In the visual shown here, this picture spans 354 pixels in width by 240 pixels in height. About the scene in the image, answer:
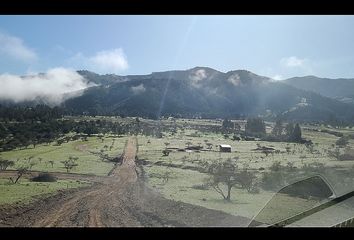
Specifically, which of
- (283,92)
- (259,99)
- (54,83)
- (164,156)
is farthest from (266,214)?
(54,83)

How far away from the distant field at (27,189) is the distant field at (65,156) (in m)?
2.58

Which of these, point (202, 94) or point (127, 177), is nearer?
point (127, 177)

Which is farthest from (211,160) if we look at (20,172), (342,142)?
(20,172)

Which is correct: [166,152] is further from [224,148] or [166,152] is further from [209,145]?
[224,148]

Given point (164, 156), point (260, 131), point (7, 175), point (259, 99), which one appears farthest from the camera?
point (259, 99)

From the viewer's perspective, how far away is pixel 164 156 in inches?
1252

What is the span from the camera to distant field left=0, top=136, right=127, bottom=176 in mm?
25750

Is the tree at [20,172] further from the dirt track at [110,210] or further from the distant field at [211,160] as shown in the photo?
the distant field at [211,160]

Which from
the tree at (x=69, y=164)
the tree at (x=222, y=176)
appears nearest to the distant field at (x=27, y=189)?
the tree at (x=69, y=164)

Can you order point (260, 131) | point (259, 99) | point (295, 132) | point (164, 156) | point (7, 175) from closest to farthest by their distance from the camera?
point (7, 175) < point (164, 156) < point (295, 132) < point (260, 131) < point (259, 99)

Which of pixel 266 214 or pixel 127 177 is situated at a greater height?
pixel 266 214

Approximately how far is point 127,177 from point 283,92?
124 meters

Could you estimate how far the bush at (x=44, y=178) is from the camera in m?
22.7
